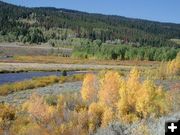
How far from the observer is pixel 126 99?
1153 inches

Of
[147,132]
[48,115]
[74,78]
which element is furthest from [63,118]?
[74,78]

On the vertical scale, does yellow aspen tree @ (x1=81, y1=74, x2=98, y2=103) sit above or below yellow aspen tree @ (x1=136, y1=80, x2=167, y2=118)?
below

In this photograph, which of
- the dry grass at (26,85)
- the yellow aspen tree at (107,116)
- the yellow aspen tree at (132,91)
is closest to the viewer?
the yellow aspen tree at (107,116)

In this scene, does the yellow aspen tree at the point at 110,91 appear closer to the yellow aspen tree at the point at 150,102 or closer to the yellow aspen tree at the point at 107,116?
the yellow aspen tree at the point at 107,116

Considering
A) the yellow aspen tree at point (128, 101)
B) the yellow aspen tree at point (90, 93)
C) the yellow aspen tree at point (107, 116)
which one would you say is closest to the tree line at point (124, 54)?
the yellow aspen tree at point (90, 93)

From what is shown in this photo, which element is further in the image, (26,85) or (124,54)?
(124,54)

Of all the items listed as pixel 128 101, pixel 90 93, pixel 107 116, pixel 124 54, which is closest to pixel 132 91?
pixel 128 101

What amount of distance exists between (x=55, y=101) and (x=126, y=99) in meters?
13.9

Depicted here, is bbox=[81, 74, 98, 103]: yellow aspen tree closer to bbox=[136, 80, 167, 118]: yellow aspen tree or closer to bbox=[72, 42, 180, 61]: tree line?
bbox=[136, 80, 167, 118]: yellow aspen tree

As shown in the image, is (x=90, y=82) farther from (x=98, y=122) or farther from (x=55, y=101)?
(x=98, y=122)

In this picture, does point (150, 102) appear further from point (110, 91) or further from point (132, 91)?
point (110, 91)

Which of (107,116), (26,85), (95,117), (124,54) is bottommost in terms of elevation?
(124,54)

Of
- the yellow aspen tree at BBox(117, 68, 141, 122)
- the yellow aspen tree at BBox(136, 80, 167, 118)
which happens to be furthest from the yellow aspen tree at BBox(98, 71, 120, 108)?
the yellow aspen tree at BBox(136, 80, 167, 118)

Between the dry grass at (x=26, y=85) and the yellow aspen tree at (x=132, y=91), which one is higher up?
the yellow aspen tree at (x=132, y=91)
